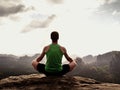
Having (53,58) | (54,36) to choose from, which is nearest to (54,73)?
(53,58)

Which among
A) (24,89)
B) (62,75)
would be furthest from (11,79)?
(62,75)

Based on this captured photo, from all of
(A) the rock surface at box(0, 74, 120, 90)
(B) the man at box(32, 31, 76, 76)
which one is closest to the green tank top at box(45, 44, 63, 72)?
(B) the man at box(32, 31, 76, 76)

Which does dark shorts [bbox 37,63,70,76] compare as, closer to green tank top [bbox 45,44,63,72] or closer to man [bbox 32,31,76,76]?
man [bbox 32,31,76,76]

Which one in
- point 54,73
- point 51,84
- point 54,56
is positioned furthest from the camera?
point 54,73

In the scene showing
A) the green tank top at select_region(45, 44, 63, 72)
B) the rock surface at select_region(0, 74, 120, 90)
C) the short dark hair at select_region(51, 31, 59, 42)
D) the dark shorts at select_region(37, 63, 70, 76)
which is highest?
the short dark hair at select_region(51, 31, 59, 42)

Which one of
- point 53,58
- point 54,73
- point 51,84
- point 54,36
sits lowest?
point 51,84

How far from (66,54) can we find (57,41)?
0.84m

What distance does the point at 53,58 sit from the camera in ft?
38.4

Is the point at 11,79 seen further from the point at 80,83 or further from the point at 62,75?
the point at 80,83

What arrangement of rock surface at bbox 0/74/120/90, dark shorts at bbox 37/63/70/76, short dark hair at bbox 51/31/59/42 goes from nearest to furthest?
rock surface at bbox 0/74/120/90, short dark hair at bbox 51/31/59/42, dark shorts at bbox 37/63/70/76

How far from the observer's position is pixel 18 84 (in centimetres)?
1188

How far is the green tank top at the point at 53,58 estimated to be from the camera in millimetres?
11711

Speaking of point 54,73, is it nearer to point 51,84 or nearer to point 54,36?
point 51,84

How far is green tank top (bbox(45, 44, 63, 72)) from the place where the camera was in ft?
38.4
